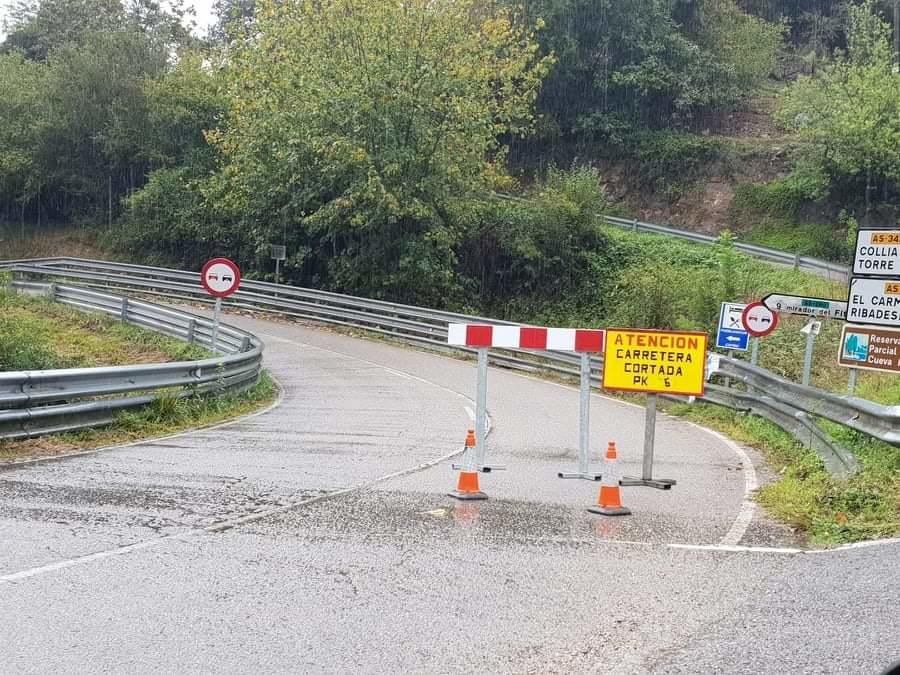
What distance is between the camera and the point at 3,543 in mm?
6688

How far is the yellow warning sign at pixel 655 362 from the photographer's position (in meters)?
8.96

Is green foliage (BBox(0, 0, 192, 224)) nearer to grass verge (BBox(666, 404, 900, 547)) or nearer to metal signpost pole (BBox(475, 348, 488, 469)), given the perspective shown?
metal signpost pole (BBox(475, 348, 488, 469))

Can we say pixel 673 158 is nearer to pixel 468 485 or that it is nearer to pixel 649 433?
pixel 649 433

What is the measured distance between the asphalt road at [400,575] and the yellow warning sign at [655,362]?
1045 millimetres

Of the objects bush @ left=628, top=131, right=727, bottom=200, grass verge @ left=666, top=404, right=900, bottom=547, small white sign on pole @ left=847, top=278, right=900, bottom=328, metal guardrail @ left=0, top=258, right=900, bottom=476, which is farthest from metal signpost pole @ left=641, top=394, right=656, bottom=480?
bush @ left=628, top=131, right=727, bottom=200

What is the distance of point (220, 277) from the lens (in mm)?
17203

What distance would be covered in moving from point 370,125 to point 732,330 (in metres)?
16.1

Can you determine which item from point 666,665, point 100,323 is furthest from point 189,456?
point 100,323

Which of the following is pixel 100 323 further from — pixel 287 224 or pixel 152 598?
pixel 152 598

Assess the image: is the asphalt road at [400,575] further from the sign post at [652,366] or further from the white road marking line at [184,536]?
the sign post at [652,366]

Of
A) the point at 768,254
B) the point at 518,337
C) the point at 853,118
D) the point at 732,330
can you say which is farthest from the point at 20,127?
the point at 518,337

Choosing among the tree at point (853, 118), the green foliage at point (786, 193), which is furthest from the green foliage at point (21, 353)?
the green foliage at point (786, 193)

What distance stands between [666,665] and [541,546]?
2.39m

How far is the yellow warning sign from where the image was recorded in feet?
29.4
